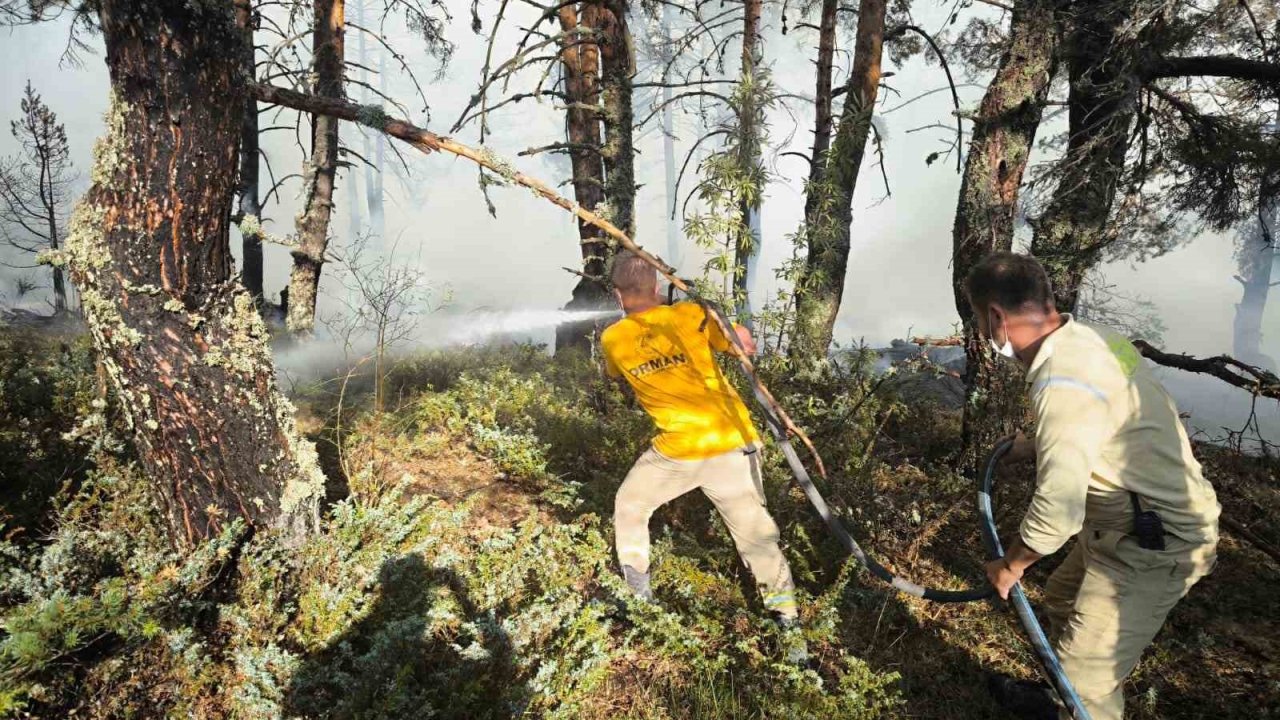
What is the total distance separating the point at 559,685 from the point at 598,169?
6.05 metres

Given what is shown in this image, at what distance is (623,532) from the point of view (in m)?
3.20

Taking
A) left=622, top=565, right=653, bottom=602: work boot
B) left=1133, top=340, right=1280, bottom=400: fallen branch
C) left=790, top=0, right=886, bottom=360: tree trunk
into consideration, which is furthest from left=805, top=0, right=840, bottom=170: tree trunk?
left=622, top=565, right=653, bottom=602: work boot

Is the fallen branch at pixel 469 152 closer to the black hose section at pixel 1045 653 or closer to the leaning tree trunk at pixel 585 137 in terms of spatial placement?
the black hose section at pixel 1045 653

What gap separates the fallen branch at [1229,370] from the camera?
11.7ft

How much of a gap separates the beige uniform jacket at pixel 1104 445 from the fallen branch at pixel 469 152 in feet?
2.97

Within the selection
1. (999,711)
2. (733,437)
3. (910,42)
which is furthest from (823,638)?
(910,42)

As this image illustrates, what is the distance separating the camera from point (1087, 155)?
493 cm

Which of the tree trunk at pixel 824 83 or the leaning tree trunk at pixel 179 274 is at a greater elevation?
the tree trunk at pixel 824 83

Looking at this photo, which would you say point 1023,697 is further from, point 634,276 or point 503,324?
point 503,324

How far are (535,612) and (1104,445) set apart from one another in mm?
2516

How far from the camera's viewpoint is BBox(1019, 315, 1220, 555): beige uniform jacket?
6.44ft

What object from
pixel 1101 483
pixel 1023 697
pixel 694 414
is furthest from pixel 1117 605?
pixel 694 414

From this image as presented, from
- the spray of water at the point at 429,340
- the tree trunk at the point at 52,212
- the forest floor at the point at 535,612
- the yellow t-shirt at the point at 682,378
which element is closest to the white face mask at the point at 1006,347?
the yellow t-shirt at the point at 682,378

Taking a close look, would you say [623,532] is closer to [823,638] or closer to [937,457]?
[823,638]
